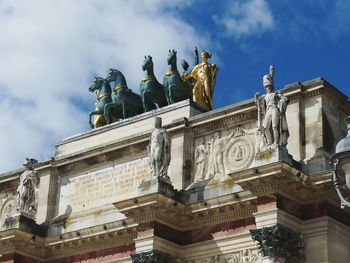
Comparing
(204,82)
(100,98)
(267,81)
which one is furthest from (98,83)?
(267,81)

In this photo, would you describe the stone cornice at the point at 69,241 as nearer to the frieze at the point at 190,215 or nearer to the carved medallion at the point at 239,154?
the frieze at the point at 190,215

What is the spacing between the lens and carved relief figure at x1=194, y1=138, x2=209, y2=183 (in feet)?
74.2

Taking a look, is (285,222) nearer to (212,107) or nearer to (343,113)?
(343,113)

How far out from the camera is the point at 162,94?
2602cm

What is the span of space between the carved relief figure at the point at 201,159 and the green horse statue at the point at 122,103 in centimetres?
400

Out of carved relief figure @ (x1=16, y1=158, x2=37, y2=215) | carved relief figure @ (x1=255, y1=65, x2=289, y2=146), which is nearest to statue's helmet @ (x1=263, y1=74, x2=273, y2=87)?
carved relief figure @ (x1=255, y1=65, x2=289, y2=146)

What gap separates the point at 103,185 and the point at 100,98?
4.05 meters

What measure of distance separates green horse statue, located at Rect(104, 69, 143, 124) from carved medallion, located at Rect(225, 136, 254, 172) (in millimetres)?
5000

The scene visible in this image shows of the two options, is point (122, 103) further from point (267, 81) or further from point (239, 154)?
point (267, 81)

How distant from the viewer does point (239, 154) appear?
871 inches

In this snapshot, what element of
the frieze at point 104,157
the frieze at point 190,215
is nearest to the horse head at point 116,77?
the frieze at point 104,157

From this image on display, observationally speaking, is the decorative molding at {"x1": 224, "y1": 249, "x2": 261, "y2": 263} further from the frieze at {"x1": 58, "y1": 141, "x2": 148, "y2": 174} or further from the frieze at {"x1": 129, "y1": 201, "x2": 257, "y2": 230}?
the frieze at {"x1": 58, "y1": 141, "x2": 148, "y2": 174}

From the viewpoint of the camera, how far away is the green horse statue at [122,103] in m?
26.3

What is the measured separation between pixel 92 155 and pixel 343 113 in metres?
7.94
